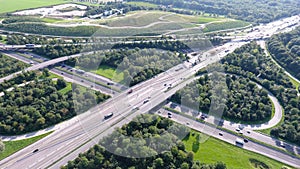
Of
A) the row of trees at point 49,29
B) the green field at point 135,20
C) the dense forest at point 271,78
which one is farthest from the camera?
the green field at point 135,20

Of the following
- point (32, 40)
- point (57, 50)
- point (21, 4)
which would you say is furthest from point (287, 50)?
point (21, 4)

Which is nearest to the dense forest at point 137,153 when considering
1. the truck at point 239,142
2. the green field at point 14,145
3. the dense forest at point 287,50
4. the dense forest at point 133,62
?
the truck at point 239,142

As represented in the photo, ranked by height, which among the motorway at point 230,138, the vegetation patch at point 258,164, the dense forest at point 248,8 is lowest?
the vegetation patch at point 258,164

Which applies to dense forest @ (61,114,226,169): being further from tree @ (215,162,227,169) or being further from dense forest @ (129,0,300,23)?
dense forest @ (129,0,300,23)

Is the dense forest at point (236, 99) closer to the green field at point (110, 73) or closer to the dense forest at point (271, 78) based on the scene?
the dense forest at point (271, 78)

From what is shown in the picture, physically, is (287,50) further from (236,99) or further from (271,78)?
(236,99)
